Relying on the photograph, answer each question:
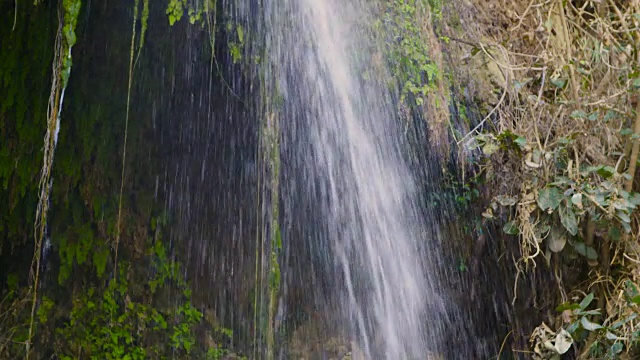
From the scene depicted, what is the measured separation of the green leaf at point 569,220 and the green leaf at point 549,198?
61 millimetres

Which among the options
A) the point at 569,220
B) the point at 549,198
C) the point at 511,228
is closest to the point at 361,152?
the point at 511,228

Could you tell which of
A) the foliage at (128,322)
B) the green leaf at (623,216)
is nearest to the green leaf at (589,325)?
the green leaf at (623,216)

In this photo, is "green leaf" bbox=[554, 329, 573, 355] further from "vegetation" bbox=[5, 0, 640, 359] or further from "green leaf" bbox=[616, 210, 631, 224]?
"green leaf" bbox=[616, 210, 631, 224]

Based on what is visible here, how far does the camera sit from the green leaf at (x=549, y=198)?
12.3ft

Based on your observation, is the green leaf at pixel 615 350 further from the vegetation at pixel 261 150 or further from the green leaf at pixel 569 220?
the green leaf at pixel 569 220

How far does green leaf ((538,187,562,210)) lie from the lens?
147 inches

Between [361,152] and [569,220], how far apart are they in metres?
1.30

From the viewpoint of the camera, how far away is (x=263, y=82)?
4.43 m

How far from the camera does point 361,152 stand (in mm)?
4352

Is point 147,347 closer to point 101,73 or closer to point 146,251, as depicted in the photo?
point 146,251

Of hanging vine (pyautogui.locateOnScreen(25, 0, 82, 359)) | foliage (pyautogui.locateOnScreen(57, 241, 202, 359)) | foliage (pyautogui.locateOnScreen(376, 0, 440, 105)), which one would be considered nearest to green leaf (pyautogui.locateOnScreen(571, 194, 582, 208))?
foliage (pyautogui.locateOnScreen(376, 0, 440, 105))

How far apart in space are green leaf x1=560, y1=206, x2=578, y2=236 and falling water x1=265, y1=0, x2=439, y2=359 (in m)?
0.96

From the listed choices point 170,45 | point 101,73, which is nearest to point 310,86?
point 170,45

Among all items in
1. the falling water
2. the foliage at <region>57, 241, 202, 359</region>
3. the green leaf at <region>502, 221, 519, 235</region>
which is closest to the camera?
the green leaf at <region>502, 221, 519, 235</region>
